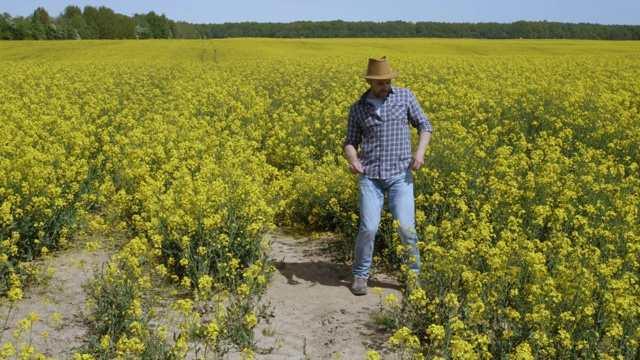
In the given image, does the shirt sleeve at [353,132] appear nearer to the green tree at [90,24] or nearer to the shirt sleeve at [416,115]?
the shirt sleeve at [416,115]

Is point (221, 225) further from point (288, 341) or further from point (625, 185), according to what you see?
point (625, 185)

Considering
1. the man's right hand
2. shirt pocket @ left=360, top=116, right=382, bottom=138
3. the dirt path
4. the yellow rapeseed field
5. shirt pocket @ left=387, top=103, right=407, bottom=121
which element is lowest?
the dirt path

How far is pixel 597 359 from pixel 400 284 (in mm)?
2038

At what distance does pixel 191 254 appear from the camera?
5680 mm

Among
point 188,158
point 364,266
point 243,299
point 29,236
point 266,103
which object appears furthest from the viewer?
point 266,103

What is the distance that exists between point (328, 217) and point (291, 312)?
242 centimetres

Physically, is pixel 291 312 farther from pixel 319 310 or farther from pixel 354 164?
pixel 354 164

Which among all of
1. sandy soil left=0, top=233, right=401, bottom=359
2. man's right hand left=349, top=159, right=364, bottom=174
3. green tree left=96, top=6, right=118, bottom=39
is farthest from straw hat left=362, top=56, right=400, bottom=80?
green tree left=96, top=6, right=118, bottom=39

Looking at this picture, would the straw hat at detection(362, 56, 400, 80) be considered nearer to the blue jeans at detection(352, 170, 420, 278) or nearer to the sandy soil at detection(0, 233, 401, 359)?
the blue jeans at detection(352, 170, 420, 278)

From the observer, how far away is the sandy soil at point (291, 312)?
4.62 metres

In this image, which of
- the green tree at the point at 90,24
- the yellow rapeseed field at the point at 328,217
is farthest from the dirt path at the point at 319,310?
the green tree at the point at 90,24

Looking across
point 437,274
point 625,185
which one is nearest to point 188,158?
point 437,274

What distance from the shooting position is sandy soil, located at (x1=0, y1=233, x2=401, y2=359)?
4.62 meters

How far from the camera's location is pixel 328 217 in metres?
7.58
